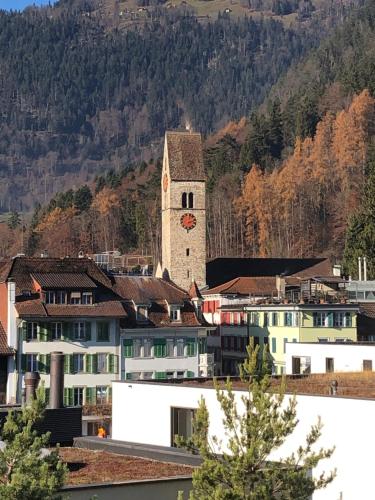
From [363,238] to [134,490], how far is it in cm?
9457

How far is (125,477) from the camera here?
32.9 meters

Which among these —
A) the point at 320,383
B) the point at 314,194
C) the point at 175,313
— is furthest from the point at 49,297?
the point at 314,194

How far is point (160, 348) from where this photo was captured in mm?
81062

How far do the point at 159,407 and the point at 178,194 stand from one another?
74.9m

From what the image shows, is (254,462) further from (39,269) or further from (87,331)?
(39,269)

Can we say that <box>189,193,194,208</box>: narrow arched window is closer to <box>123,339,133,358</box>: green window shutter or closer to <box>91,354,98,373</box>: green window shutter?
<box>123,339,133,358</box>: green window shutter

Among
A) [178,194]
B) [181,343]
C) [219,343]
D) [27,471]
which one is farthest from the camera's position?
[178,194]

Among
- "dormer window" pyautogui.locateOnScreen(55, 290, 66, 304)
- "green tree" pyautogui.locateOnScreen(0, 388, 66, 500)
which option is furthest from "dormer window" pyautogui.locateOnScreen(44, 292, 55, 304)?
"green tree" pyautogui.locateOnScreen(0, 388, 66, 500)

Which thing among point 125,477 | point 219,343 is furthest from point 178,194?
point 125,477

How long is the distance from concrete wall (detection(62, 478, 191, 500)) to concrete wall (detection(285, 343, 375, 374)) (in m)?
29.2

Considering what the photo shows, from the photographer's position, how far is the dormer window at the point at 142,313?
82.0m

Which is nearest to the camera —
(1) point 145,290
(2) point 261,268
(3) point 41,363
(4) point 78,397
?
(4) point 78,397

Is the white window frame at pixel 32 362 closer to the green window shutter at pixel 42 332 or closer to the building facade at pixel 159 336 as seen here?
the green window shutter at pixel 42 332

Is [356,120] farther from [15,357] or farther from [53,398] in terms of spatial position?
[53,398]
